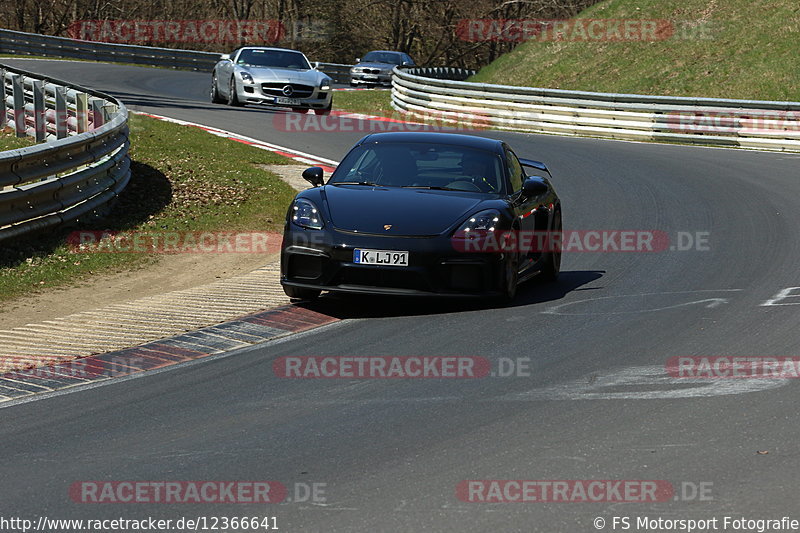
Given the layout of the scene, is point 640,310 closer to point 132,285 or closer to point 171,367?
point 171,367

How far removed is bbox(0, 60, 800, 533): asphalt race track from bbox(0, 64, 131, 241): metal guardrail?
363cm

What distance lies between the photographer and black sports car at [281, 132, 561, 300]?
940cm

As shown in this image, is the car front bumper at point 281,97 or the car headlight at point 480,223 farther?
the car front bumper at point 281,97

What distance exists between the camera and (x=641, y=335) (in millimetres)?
8727

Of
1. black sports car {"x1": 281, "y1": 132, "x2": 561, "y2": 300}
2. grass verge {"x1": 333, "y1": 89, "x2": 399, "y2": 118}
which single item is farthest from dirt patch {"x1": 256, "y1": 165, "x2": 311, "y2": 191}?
grass verge {"x1": 333, "y1": 89, "x2": 399, "y2": 118}

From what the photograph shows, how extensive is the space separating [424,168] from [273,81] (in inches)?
687

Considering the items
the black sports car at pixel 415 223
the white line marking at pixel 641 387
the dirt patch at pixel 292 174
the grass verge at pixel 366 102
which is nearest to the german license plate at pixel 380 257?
the black sports car at pixel 415 223

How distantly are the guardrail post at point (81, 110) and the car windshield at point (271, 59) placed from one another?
973cm

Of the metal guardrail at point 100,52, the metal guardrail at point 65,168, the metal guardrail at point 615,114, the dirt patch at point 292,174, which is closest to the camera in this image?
the metal guardrail at point 65,168

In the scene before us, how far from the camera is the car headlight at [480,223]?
9.60 metres

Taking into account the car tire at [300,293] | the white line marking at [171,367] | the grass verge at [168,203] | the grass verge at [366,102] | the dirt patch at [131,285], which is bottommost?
the grass verge at [366,102]

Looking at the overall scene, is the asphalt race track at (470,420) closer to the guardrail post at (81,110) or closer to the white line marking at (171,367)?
the white line marking at (171,367)

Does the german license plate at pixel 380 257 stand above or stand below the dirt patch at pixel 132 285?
above

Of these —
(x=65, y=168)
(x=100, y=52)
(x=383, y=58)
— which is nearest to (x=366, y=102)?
(x=383, y=58)
